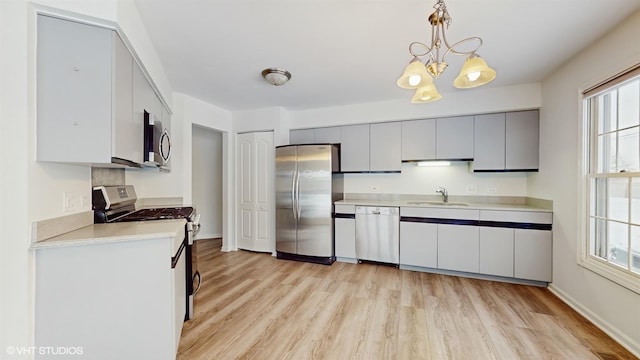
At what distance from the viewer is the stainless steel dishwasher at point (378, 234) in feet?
11.1

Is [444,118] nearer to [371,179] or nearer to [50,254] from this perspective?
[371,179]

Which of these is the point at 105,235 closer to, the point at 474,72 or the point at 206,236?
the point at 474,72

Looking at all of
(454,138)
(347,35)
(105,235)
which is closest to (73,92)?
(105,235)

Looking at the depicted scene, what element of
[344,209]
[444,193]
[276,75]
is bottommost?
[344,209]

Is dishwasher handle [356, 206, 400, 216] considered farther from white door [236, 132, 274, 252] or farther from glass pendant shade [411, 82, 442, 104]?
glass pendant shade [411, 82, 442, 104]

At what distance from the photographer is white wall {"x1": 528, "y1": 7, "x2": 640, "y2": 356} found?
1.78 metres

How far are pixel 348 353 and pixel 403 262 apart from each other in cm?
185

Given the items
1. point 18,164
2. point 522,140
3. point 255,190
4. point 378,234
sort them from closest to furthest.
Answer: point 18,164 < point 522,140 < point 378,234 < point 255,190

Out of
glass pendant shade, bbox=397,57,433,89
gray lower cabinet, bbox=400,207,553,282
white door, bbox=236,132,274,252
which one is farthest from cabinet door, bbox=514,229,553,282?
white door, bbox=236,132,274,252

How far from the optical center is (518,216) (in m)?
2.85

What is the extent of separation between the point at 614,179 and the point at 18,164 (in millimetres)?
4015

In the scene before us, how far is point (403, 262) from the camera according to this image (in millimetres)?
3324

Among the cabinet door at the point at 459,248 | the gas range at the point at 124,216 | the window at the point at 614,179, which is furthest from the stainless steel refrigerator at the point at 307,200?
the window at the point at 614,179

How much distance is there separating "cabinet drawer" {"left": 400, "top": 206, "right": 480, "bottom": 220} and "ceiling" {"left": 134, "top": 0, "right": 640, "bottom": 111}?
1592 mm
